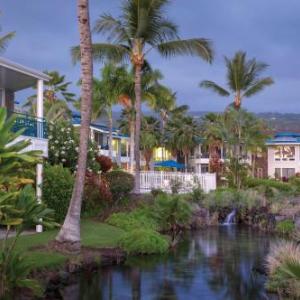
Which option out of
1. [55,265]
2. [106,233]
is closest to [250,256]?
[106,233]

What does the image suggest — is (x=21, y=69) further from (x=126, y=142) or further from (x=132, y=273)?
(x=126, y=142)

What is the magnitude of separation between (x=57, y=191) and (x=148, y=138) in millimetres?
34298

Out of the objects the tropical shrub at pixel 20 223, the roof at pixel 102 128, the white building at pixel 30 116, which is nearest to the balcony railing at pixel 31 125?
the white building at pixel 30 116

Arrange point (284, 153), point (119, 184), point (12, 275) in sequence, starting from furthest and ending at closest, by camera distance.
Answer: point (284, 153) < point (119, 184) < point (12, 275)

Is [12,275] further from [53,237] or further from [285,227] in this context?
[285,227]

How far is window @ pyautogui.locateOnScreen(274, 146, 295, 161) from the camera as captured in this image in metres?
60.5

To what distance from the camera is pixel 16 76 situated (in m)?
20.0

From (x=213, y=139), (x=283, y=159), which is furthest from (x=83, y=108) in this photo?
(x=283, y=159)

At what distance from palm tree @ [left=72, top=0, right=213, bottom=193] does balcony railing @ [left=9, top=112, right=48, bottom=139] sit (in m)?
9.39

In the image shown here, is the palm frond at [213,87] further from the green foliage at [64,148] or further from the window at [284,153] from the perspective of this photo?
the green foliage at [64,148]

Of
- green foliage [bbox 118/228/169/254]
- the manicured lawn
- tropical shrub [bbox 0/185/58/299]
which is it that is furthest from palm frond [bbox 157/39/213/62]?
tropical shrub [bbox 0/185/58/299]

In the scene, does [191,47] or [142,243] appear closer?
[142,243]

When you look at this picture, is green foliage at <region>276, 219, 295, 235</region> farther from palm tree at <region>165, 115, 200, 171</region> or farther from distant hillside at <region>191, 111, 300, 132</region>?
palm tree at <region>165, 115, 200, 171</region>

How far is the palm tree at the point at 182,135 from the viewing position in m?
56.6
